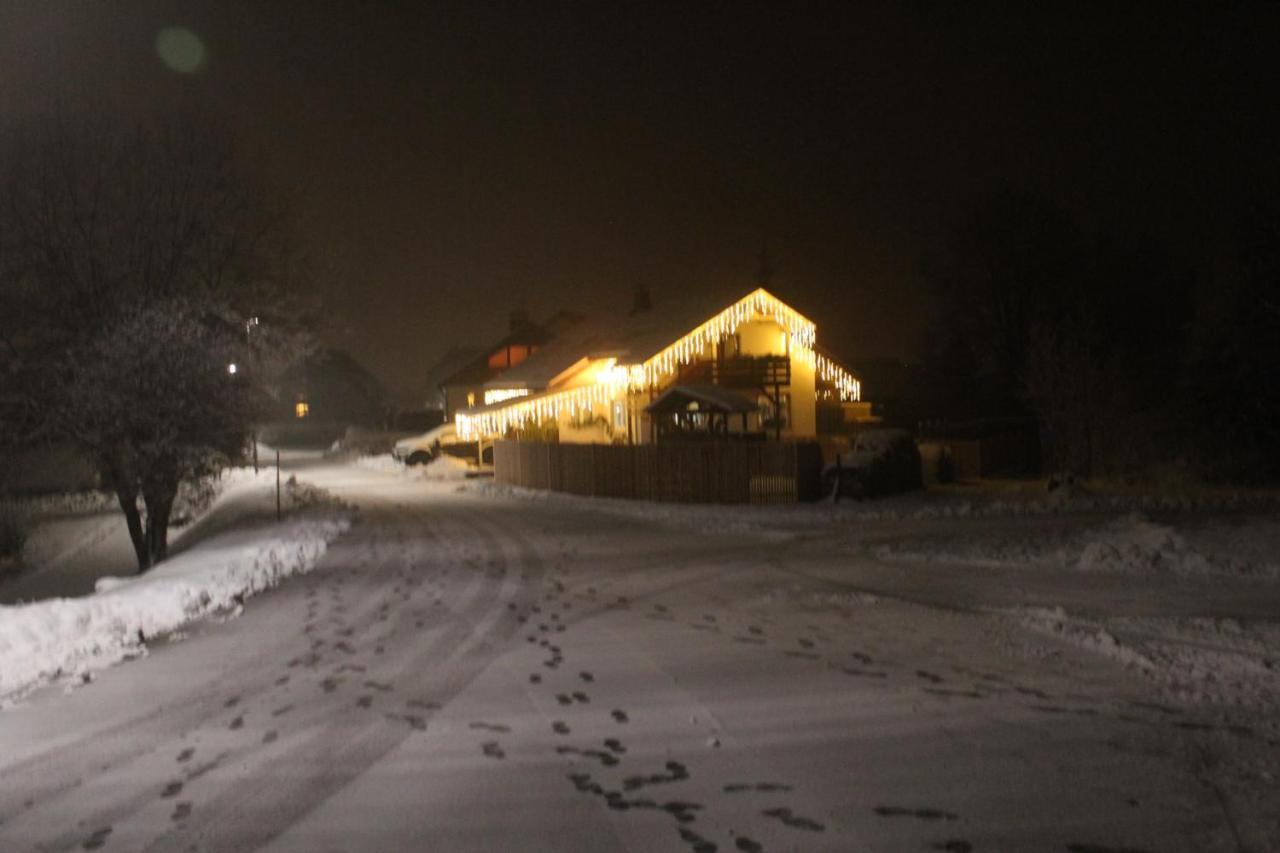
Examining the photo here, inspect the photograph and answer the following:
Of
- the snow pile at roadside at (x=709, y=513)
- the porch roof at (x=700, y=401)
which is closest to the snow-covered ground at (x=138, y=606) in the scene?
the snow pile at roadside at (x=709, y=513)

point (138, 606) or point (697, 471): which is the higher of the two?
point (697, 471)

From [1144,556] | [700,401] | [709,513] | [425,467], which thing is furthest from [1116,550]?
[425,467]

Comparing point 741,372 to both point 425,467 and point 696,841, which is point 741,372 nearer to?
point 425,467

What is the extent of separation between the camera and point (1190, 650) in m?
10.1

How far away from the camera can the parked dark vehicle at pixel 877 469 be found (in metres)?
29.0

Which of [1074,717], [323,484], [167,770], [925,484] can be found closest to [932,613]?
[1074,717]

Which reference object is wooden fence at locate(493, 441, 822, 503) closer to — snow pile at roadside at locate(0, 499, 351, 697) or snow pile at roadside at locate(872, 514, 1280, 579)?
snow pile at roadside at locate(872, 514, 1280, 579)

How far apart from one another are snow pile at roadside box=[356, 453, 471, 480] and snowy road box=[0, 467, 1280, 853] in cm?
3481

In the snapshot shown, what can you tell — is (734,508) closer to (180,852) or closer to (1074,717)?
(1074,717)

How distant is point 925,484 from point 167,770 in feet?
96.8

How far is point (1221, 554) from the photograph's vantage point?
15.6 metres

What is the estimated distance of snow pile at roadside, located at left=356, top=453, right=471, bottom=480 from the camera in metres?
48.0

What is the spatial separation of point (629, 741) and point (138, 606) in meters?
7.52

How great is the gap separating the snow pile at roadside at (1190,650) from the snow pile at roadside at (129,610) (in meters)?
9.08
